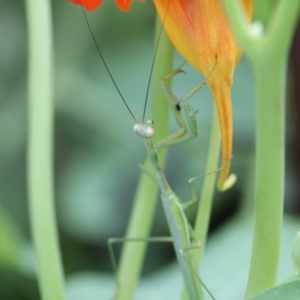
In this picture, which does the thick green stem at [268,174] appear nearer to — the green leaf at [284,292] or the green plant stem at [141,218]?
the green leaf at [284,292]

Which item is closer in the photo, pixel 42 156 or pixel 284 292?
pixel 284 292

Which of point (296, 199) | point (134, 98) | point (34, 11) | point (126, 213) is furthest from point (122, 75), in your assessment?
point (34, 11)

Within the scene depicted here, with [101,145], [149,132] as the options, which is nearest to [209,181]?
[149,132]

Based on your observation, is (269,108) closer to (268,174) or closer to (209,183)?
(268,174)

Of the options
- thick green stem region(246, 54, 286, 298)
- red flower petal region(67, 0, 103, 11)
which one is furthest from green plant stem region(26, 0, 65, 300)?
thick green stem region(246, 54, 286, 298)

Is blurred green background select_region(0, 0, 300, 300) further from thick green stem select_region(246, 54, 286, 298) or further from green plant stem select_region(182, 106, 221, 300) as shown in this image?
thick green stem select_region(246, 54, 286, 298)

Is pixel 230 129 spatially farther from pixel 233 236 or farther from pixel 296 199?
pixel 296 199

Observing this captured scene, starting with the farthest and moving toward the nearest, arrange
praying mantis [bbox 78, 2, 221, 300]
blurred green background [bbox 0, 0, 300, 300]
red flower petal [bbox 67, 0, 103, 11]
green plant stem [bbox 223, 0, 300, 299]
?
blurred green background [bbox 0, 0, 300, 300] < praying mantis [bbox 78, 2, 221, 300] < red flower petal [bbox 67, 0, 103, 11] < green plant stem [bbox 223, 0, 300, 299]

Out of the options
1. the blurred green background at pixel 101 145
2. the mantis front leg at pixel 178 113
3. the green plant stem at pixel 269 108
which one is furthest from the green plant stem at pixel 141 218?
the blurred green background at pixel 101 145
